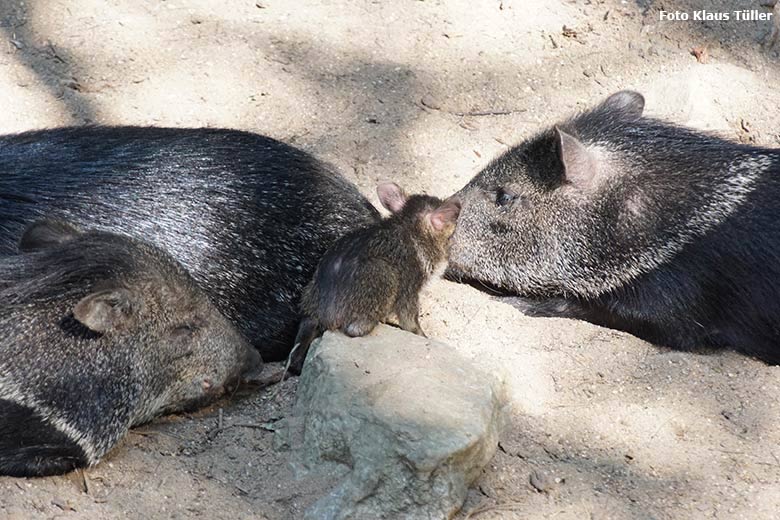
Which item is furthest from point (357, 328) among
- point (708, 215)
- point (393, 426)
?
point (708, 215)

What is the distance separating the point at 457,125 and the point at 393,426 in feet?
9.58

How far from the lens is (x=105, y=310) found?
388 centimetres

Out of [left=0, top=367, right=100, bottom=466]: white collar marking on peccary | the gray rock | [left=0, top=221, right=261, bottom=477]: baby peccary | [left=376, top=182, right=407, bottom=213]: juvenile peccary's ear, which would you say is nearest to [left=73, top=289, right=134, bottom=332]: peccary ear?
[left=0, top=221, right=261, bottom=477]: baby peccary

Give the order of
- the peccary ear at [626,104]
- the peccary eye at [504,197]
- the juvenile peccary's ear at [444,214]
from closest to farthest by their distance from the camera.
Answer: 1. the juvenile peccary's ear at [444,214]
2. the peccary eye at [504,197]
3. the peccary ear at [626,104]

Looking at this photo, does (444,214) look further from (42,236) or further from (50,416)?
(50,416)

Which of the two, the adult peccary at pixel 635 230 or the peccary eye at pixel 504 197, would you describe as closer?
the adult peccary at pixel 635 230

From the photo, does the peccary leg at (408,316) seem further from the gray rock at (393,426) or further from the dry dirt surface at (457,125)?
the gray rock at (393,426)

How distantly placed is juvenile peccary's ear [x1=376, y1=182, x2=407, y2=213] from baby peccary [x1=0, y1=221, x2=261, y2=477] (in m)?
1.16

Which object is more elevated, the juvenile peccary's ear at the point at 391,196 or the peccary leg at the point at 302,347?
the juvenile peccary's ear at the point at 391,196

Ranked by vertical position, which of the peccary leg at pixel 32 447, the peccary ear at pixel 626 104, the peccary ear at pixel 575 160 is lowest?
the peccary leg at pixel 32 447

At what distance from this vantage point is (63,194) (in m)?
4.50

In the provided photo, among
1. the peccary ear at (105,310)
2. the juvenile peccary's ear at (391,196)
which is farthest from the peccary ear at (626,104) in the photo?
the peccary ear at (105,310)

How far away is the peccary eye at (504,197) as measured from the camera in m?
5.45

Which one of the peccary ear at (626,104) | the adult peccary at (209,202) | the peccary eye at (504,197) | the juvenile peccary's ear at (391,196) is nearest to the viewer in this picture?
the adult peccary at (209,202)
